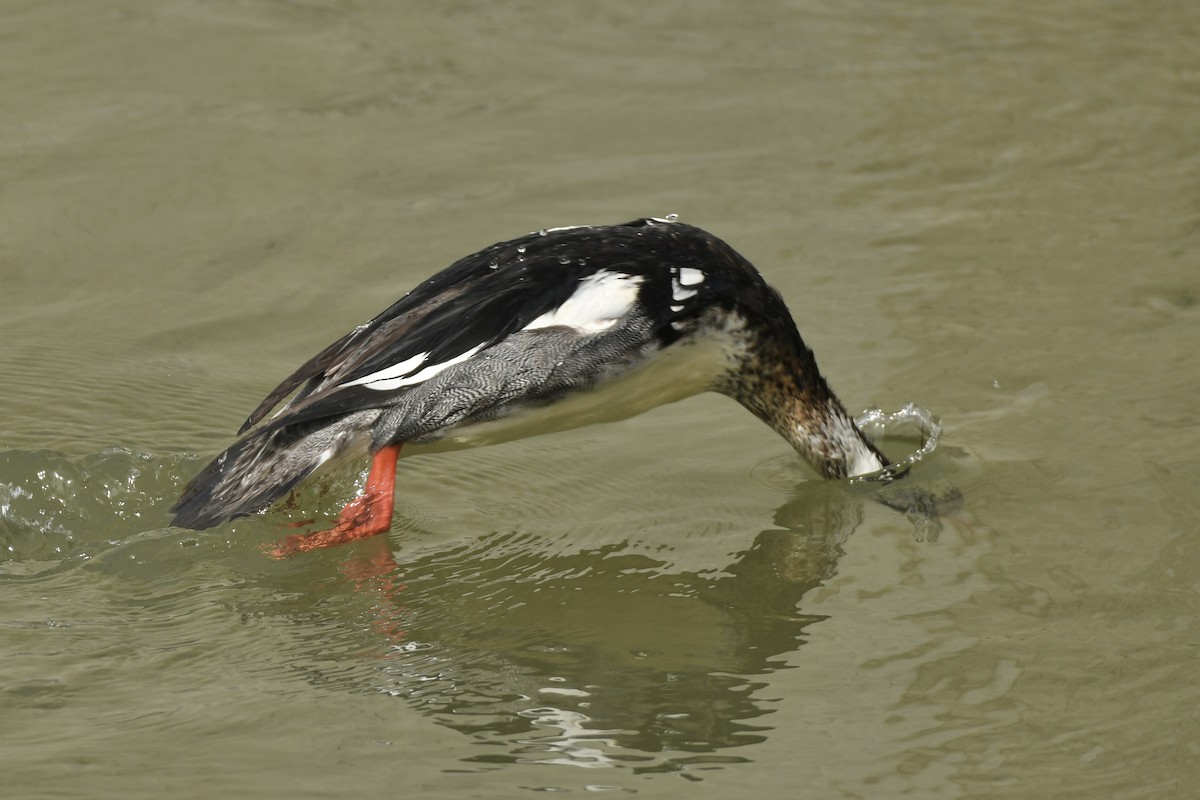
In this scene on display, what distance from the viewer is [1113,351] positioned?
22.2ft

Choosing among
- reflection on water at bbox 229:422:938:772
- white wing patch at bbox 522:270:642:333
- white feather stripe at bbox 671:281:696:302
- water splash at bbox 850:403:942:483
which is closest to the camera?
reflection on water at bbox 229:422:938:772

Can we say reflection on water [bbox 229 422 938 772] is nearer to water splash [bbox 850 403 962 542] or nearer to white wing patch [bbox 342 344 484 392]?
water splash [bbox 850 403 962 542]

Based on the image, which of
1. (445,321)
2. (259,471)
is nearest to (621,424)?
(445,321)

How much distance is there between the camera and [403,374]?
201 inches

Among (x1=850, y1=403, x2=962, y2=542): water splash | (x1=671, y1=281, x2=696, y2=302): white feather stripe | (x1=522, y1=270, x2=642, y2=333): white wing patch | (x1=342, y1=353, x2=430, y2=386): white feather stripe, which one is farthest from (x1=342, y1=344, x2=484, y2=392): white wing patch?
(x1=850, y1=403, x2=962, y2=542): water splash

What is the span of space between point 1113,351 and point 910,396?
99 cm

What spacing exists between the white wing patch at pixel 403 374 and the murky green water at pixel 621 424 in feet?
2.00

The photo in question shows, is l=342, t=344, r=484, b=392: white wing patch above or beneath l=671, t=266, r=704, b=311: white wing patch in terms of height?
beneath

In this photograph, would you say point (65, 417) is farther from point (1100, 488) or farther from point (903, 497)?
point (1100, 488)

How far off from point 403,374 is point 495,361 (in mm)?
312

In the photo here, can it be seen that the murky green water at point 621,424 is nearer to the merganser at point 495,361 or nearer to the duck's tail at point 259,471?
the duck's tail at point 259,471

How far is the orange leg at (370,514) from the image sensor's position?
17.2 feet

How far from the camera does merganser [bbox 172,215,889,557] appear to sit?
512 cm

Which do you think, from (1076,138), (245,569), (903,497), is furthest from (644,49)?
(245,569)
